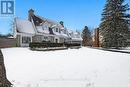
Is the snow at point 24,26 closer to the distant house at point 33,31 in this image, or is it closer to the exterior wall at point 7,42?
the distant house at point 33,31

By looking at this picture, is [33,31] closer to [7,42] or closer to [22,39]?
[22,39]

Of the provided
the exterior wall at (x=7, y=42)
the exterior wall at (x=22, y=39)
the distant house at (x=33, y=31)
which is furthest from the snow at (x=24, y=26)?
the exterior wall at (x=7, y=42)

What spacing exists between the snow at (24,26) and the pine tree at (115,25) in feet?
50.2

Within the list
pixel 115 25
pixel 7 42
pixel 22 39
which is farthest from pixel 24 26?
pixel 115 25

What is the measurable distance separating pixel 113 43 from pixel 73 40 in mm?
24722

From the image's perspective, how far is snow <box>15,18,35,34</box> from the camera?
124 ft

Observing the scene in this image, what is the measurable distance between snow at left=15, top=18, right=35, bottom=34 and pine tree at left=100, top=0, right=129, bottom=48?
50.2ft

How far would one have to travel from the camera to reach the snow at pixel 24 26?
37656 millimetres

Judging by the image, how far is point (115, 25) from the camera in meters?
41.6

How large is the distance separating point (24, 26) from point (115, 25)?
727 inches

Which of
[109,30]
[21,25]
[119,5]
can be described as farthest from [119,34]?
[21,25]

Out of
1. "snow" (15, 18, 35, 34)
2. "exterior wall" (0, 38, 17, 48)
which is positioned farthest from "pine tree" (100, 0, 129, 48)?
"exterior wall" (0, 38, 17, 48)

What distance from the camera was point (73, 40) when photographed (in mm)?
64500

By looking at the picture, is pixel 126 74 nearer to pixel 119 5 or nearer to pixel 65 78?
pixel 65 78
